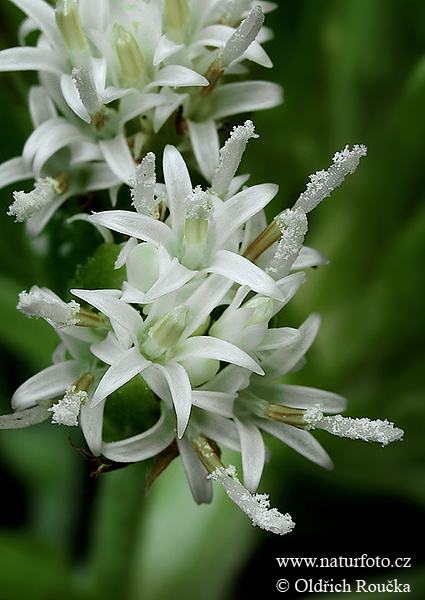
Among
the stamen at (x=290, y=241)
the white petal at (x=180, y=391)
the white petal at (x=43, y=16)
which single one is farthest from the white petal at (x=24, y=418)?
the white petal at (x=43, y=16)

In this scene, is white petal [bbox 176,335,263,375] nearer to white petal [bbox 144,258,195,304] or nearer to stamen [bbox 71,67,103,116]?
white petal [bbox 144,258,195,304]

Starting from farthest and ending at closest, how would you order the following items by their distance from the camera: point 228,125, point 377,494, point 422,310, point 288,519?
point 377,494
point 422,310
point 228,125
point 288,519

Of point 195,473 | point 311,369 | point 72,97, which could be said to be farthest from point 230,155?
point 311,369

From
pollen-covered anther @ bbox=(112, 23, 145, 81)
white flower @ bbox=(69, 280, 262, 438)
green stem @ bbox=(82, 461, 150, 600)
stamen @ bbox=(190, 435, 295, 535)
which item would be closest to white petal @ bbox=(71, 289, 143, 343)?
white flower @ bbox=(69, 280, 262, 438)

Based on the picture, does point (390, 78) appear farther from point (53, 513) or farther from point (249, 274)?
point (53, 513)

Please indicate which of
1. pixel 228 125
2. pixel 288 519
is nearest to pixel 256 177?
pixel 228 125

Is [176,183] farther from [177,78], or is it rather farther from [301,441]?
[301,441]

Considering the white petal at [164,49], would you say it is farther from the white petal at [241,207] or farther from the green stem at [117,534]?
the green stem at [117,534]
